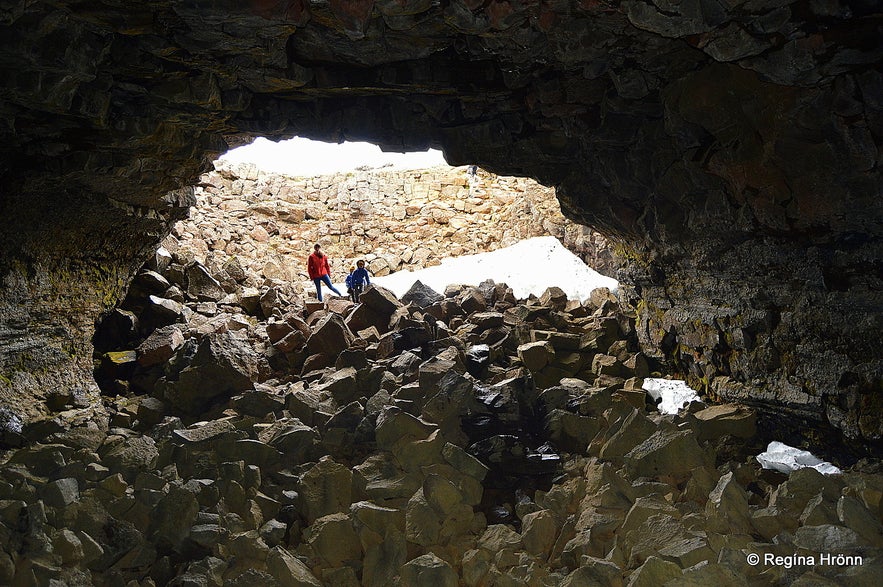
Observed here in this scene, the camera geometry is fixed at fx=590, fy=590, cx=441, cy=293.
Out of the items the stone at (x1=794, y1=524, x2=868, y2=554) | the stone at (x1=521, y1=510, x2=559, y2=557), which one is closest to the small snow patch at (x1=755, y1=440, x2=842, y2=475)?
the stone at (x1=794, y1=524, x2=868, y2=554)

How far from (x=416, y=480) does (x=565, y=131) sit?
130 inches

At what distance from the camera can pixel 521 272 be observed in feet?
40.5

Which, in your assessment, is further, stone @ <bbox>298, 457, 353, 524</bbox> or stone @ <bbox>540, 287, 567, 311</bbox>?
stone @ <bbox>540, 287, 567, 311</bbox>

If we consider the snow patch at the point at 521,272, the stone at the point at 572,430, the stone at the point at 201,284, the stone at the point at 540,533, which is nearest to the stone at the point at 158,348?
the stone at the point at 201,284

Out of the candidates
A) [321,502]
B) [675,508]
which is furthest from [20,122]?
[675,508]

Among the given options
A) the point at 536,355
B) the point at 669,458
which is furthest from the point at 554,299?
the point at 669,458

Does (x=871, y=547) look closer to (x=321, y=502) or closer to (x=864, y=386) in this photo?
(x=864, y=386)

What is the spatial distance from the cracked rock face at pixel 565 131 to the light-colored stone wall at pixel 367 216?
324 inches

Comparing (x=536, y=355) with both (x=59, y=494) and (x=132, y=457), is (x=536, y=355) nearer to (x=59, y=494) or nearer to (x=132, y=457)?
(x=132, y=457)

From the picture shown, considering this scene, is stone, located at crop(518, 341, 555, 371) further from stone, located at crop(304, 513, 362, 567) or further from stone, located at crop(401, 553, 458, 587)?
stone, located at crop(401, 553, 458, 587)

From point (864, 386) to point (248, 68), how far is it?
186 inches

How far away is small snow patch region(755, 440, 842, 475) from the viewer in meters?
4.12

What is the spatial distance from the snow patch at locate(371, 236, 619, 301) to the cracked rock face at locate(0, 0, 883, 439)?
487 cm

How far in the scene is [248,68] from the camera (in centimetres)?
432
